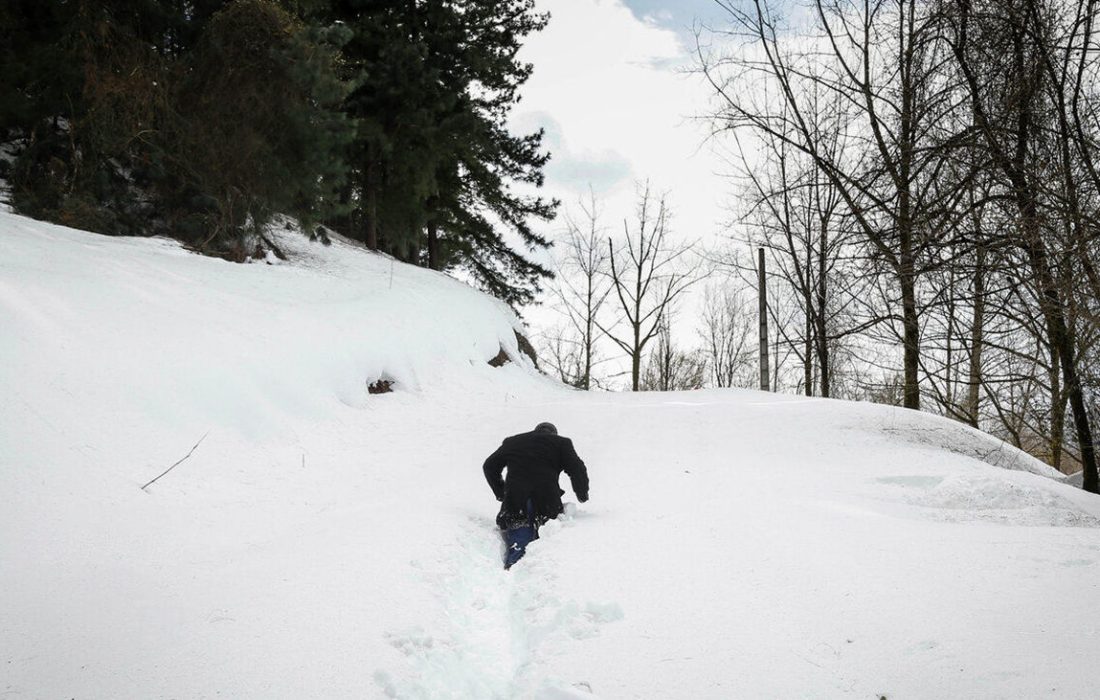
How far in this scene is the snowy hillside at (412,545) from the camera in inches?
101

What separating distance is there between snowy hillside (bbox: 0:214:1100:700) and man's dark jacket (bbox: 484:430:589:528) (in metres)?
0.29

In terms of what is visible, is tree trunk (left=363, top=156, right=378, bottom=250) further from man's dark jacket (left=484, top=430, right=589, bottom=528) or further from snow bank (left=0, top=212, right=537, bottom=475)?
man's dark jacket (left=484, top=430, right=589, bottom=528)

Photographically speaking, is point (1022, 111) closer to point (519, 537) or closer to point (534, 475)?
point (534, 475)

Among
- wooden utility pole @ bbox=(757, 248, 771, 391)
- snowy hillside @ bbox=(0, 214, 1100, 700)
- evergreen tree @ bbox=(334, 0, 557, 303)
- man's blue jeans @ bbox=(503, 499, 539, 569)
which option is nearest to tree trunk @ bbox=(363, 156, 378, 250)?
evergreen tree @ bbox=(334, 0, 557, 303)

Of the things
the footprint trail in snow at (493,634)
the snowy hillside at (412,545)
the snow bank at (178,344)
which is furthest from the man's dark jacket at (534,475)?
the snow bank at (178,344)

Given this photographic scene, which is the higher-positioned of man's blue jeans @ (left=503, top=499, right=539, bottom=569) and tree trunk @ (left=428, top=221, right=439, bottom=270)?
tree trunk @ (left=428, top=221, right=439, bottom=270)

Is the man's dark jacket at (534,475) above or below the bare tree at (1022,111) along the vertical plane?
below

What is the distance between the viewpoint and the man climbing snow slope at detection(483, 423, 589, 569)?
16.9 feet

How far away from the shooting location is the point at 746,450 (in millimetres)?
8141

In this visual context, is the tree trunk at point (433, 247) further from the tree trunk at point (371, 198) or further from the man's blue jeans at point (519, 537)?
the man's blue jeans at point (519, 537)

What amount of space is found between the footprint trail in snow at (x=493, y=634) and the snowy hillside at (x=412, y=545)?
0.06ft

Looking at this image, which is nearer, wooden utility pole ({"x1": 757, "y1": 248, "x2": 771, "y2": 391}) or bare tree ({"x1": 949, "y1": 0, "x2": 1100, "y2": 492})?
bare tree ({"x1": 949, "y1": 0, "x2": 1100, "y2": 492})

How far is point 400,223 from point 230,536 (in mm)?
14738

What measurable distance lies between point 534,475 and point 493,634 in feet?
6.96
